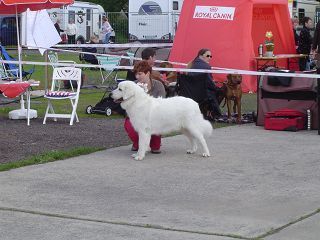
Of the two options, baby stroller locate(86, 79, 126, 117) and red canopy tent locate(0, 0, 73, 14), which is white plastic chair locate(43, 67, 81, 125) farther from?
red canopy tent locate(0, 0, 73, 14)

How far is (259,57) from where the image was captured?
1784 cm

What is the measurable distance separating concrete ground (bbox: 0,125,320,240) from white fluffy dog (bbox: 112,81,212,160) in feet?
1.17

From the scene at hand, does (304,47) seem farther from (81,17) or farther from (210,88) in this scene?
(81,17)

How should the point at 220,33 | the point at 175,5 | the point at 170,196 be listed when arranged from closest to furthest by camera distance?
the point at 170,196, the point at 220,33, the point at 175,5

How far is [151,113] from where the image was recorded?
370 inches

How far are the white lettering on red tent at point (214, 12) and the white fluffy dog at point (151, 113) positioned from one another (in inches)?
330

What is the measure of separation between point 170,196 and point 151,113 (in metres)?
2.17

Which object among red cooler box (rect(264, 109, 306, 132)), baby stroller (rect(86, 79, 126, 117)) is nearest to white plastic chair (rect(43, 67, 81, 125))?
baby stroller (rect(86, 79, 126, 117))

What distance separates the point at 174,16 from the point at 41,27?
1735cm

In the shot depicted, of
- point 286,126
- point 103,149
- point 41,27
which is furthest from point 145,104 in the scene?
point 41,27

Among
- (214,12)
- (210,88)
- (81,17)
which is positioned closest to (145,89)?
(210,88)

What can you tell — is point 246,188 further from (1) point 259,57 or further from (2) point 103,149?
(1) point 259,57

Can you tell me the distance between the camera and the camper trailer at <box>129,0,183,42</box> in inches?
1323

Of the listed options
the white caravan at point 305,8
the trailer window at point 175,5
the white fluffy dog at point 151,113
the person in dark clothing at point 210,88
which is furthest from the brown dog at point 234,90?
the white caravan at point 305,8
